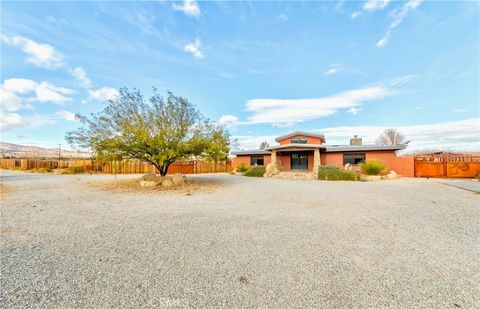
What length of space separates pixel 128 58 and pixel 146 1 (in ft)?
13.7

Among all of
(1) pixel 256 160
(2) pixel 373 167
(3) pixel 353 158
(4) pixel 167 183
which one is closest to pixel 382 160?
(3) pixel 353 158

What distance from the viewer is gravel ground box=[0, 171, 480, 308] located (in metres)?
2.30

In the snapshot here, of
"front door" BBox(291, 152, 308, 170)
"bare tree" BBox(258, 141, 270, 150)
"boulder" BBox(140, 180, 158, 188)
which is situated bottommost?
"boulder" BBox(140, 180, 158, 188)

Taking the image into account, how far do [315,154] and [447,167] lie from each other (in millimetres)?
10061

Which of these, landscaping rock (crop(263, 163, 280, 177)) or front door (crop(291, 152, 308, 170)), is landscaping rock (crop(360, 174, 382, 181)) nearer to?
front door (crop(291, 152, 308, 170))

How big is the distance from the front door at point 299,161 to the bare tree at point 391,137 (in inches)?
975

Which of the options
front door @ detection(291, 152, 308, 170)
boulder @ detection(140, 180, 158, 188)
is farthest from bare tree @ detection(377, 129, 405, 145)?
boulder @ detection(140, 180, 158, 188)

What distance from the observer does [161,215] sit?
19.3ft

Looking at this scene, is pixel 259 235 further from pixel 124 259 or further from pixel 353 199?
pixel 353 199

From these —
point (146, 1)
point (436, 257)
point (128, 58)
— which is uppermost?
point (146, 1)

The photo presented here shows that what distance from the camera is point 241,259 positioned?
320 cm

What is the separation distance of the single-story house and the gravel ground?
13.1 meters

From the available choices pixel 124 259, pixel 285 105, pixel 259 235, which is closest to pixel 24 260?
pixel 124 259

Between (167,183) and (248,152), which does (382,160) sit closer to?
(248,152)
